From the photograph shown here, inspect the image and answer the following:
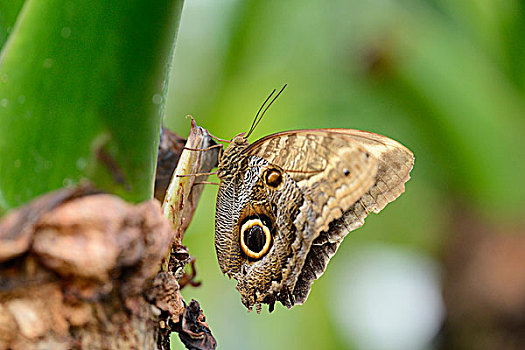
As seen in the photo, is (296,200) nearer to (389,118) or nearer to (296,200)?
(296,200)

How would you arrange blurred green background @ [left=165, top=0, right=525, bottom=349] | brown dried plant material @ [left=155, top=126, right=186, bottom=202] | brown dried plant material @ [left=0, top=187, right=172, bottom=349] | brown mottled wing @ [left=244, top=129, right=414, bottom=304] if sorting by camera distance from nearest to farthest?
1. brown dried plant material @ [left=0, top=187, right=172, bottom=349]
2. brown dried plant material @ [left=155, top=126, right=186, bottom=202]
3. brown mottled wing @ [left=244, top=129, right=414, bottom=304]
4. blurred green background @ [left=165, top=0, right=525, bottom=349]

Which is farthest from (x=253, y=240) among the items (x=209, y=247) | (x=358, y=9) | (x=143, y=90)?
(x=358, y=9)

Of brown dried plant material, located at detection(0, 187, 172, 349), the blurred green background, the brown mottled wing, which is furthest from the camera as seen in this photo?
the blurred green background

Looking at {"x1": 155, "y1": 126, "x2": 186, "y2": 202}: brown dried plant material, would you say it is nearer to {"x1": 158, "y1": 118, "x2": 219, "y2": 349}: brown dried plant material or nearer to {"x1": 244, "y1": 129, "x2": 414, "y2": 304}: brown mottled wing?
{"x1": 158, "y1": 118, "x2": 219, "y2": 349}: brown dried plant material

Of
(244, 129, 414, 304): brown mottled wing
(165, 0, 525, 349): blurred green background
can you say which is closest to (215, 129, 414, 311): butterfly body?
(244, 129, 414, 304): brown mottled wing

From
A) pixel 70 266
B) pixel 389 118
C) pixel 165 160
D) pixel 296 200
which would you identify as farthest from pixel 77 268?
pixel 389 118

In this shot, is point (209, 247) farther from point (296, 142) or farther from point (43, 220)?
point (43, 220)
